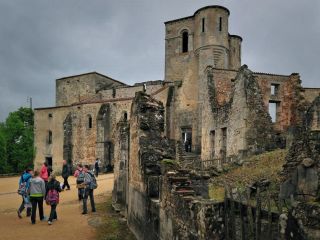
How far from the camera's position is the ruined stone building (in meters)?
24.4

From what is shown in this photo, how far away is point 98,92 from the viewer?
Result: 41875 millimetres

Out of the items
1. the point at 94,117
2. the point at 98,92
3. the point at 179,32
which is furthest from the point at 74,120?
the point at 179,32

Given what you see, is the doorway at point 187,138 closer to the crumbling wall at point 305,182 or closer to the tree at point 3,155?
the crumbling wall at point 305,182

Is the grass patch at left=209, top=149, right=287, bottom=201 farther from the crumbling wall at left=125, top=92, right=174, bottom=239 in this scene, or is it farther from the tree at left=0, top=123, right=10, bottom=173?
the tree at left=0, top=123, right=10, bottom=173

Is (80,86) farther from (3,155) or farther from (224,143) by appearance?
(224,143)

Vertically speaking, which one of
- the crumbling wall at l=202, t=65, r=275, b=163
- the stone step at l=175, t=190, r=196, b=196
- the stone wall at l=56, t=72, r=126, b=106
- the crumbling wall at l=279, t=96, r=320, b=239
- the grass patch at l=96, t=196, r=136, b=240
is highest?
the stone wall at l=56, t=72, r=126, b=106

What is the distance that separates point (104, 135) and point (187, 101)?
8.54 m

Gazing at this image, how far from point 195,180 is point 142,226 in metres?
2.47

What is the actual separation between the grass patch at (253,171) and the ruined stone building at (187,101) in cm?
308

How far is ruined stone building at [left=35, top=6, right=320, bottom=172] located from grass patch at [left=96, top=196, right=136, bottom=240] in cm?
962

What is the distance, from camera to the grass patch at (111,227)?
979 centimetres

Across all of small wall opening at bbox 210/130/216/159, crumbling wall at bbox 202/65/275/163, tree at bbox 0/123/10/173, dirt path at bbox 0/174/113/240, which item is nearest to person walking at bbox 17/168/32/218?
dirt path at bbox 0/174/113/240

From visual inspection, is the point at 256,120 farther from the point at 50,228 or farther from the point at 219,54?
the point at 219,54

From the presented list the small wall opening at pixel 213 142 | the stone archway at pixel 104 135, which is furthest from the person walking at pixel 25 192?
the stone archway at pixel 104 135
